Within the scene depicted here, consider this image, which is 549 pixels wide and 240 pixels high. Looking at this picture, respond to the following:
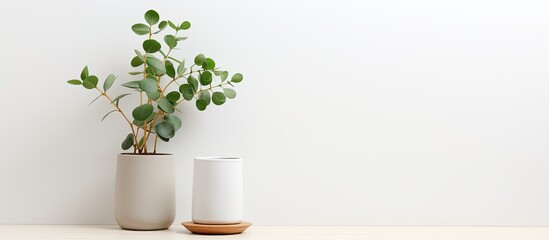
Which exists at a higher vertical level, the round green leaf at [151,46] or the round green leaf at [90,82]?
the round green leaf at [151,46]

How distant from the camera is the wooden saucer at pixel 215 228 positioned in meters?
1.53

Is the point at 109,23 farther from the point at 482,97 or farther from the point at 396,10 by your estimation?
the point at 482,97

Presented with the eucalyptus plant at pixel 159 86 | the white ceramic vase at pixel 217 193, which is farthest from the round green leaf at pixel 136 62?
the white ceramic vase at pixel 217 193

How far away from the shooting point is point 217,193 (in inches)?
61.0

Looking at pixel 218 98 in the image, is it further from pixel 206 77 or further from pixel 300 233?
pixel 300 233

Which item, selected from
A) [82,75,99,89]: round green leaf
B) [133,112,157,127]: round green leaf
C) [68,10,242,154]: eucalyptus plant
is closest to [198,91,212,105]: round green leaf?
[68,10,242,154]: eucalyptus plant

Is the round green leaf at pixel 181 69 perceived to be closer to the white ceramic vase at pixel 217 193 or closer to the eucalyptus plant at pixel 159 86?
the eucalyptus plant at pixel 159 86

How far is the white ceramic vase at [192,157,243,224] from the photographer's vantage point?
1546 mm

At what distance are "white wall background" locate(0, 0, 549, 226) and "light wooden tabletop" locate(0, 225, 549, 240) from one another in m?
0.05

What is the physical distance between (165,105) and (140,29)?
0.57 ft

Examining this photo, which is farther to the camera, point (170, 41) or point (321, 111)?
point (321, 111)

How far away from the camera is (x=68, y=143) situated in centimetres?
172

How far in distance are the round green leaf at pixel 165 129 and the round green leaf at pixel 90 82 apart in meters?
0.16

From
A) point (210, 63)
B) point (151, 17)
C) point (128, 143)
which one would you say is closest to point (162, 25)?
point (151, 17)
